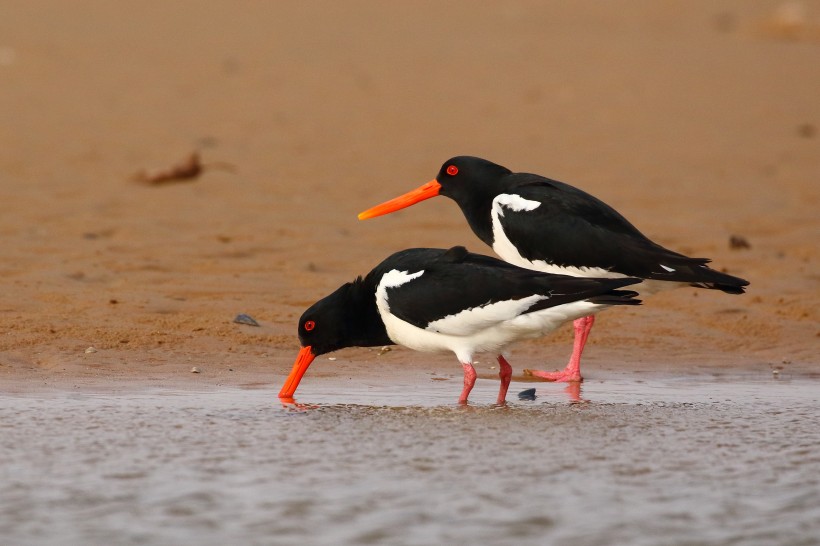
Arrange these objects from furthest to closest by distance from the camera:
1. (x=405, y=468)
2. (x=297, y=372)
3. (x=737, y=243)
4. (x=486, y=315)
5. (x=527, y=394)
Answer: (x=737, y=243), (x=527, y=394), (x=297, y=372), (x=486, y=315), (x=405, y=468)

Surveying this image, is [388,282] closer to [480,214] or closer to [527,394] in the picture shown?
[527,394]

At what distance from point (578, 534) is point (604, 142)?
8562 millimetres

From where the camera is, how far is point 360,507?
4.16 meters

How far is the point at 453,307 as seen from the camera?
5902 millimetres

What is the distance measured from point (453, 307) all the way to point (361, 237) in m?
3.56

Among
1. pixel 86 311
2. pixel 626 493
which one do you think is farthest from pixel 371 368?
pixel 626 493

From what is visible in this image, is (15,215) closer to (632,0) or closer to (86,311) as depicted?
(86,311)

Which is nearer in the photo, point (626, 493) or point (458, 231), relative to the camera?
point (626, 493)

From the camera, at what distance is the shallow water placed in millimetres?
3953

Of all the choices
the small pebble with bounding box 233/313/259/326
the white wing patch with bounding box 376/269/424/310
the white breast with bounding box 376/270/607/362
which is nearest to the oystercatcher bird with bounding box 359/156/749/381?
the white breast with bounding box 376/270/607/362

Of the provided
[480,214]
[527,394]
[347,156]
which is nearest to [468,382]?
[527,394]

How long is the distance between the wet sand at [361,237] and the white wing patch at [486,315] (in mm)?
372

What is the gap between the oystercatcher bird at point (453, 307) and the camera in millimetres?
5832

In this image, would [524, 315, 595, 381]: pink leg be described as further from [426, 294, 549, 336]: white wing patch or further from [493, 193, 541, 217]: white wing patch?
[426, 294, 549, 336]: white wing patch
